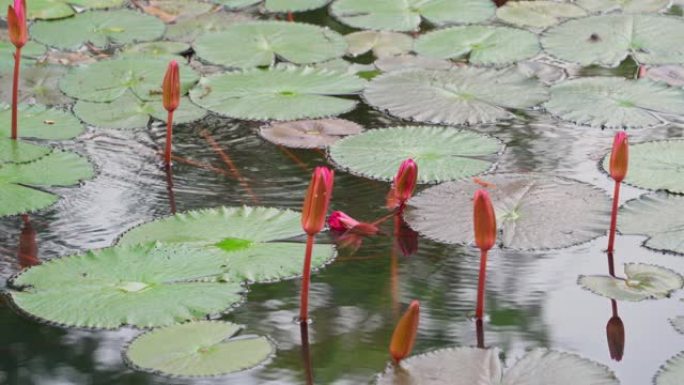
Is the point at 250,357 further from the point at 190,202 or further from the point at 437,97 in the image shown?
the point at 437,97

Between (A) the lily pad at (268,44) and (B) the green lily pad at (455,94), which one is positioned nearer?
(B) the green lily pad at (455,94)

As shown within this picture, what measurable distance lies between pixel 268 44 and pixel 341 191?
3.69 ft

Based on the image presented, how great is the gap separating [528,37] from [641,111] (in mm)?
693

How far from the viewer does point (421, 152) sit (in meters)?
3.22

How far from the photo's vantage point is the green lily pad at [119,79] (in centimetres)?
371

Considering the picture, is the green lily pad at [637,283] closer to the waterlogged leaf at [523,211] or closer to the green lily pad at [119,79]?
the waterlogged leaf at [523,211]

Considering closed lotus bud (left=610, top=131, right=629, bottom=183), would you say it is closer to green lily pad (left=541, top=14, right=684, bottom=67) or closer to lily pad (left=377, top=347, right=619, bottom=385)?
lily pad (left=377, top=347, right=619, bottom=385)

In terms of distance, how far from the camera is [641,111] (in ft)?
11.5

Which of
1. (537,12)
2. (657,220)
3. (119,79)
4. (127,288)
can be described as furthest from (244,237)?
(537,12)

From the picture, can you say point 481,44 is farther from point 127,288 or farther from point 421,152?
point 127,288

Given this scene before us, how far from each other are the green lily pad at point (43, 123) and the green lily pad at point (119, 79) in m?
0.15

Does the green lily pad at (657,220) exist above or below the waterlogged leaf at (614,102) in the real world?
below

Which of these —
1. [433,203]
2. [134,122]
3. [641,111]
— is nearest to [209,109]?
[134,122]

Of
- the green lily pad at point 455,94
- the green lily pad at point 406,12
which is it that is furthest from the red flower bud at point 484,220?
the green lily pad at point 406,12
